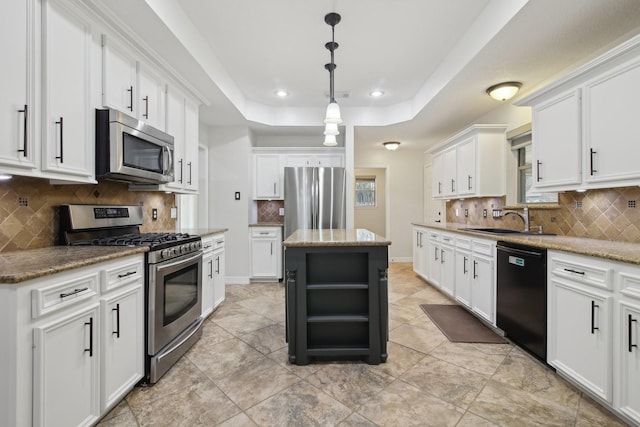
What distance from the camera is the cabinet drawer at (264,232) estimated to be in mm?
4785

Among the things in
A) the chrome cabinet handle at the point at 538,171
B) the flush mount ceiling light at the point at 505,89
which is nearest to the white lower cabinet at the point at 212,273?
the chrome cabinet handle at the point at 538,171

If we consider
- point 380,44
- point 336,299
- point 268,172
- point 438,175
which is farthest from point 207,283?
point 438,175

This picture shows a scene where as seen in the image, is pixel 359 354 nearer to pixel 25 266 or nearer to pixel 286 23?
pixel 25 266


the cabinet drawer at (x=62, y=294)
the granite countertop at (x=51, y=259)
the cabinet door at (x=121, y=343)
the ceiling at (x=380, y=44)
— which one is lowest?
the cabinet door at (x=121, y=343)

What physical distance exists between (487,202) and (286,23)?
11.1 feet

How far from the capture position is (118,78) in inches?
86.2

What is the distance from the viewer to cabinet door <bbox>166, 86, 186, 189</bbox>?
2.92 m

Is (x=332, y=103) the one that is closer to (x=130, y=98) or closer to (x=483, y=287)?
(x=130, y=98)

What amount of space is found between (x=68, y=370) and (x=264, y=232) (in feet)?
11.2

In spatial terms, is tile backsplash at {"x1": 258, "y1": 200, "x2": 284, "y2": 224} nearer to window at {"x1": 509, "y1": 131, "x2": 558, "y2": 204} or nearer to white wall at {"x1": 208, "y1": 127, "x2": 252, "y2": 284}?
white wall at {"x1": 208, "y1": 127, "x2": 252, "y2": 284}

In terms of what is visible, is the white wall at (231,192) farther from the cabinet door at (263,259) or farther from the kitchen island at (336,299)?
the kitchen island at (336,299)

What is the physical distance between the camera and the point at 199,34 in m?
2.77

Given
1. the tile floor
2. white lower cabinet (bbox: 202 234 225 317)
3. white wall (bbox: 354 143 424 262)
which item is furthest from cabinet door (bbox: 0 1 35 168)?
white wall (bbox: 354 143 424 262)

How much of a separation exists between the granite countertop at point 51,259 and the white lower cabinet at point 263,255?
2814mm
